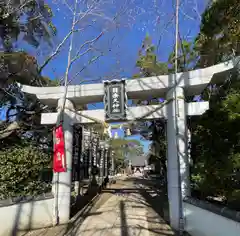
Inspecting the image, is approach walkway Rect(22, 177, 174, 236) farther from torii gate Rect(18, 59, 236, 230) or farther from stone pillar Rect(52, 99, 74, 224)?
torii gate Rect(18, 59, 236, 230)

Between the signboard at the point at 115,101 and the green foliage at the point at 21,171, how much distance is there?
2.68 metres

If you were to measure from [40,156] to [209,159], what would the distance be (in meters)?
5.35

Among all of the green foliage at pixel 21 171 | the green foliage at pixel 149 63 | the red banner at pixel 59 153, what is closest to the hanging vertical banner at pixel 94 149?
the green foliage at pixel 149 63

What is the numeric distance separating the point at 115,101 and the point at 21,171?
3608 mm

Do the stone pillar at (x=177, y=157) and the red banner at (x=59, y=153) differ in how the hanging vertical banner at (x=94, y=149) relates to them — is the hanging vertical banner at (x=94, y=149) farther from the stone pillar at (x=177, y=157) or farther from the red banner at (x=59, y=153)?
the stone pillar at (x=177, y=157)

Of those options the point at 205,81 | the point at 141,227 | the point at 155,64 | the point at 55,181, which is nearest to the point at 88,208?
the point at 55,181

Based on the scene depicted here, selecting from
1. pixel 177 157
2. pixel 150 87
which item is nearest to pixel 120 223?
pixel 177 157

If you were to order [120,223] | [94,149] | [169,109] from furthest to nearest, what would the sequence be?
1. [94,149]
2. [169,109]
3. [120,223]

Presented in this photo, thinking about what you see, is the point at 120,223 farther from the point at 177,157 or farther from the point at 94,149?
the point at 94,149

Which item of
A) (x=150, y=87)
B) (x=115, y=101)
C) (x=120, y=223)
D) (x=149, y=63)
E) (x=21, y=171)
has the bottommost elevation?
(x=120, y=223)

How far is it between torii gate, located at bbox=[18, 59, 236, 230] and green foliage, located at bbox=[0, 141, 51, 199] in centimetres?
90

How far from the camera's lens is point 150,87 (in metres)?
7.87

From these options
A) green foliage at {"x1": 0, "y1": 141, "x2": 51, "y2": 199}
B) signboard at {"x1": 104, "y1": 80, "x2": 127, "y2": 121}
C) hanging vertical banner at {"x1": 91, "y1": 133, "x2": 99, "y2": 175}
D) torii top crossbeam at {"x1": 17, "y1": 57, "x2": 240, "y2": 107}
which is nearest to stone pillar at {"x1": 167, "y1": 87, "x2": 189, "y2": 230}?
torii top crossbeam at {"x1": 17, "y1": 57, "x2": 240, "y2": 107}

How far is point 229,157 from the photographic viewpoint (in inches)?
203
